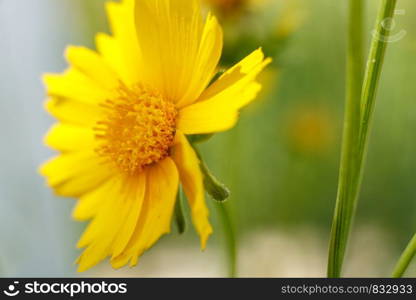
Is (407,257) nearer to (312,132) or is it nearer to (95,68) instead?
(95,68)

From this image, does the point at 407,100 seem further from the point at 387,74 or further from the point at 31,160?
the point at 31,160

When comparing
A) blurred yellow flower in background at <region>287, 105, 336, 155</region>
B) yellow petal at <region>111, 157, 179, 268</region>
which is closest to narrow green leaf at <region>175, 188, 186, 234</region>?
yellow petal at <region>111, 157, 179, 268</region>

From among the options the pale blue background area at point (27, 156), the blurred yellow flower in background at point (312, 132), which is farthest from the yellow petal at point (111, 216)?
the blurred yellow flower in background at point (312, 132)

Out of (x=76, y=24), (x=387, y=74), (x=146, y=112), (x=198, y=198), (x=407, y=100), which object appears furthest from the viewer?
(x=76, y=24)

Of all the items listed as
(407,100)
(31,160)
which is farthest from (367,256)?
(31,160)

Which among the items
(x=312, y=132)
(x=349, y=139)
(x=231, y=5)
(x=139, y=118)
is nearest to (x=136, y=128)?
(x=139, y=118)

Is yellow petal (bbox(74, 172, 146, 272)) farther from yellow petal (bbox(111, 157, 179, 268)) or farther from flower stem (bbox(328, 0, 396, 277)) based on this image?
flower stem (bbox(328, 0, 396, 277))
